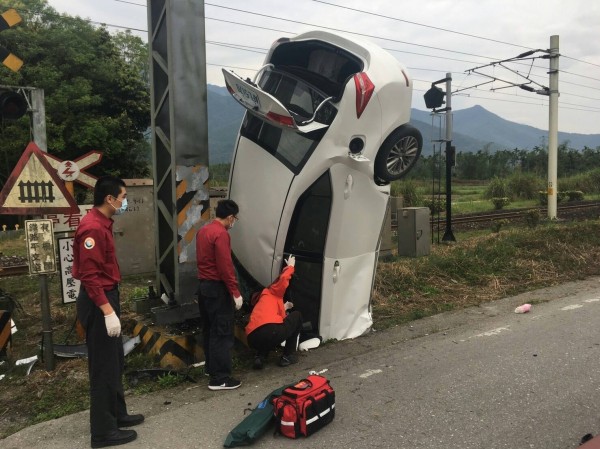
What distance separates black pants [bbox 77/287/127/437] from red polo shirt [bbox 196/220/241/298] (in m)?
1.14

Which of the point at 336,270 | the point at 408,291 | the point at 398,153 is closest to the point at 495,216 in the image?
the point at 408,291

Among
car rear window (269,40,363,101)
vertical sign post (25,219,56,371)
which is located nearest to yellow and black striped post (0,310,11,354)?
vertical sign post (25,219,56,371)

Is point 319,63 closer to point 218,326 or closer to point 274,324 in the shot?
point 274,324

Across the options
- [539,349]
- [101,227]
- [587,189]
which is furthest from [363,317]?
[587,189]

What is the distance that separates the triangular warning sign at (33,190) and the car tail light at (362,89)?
3.10 meters

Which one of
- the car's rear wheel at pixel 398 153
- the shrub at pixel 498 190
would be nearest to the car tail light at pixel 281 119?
the car's rear wheel at pixel 398 153

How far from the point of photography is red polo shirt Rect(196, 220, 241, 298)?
4.52m

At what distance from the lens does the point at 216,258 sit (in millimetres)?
4539

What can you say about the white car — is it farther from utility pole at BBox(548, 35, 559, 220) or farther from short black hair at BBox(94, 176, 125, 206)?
utility pole at BBox(548, 35, 559, 220)

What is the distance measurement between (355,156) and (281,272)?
1.50m

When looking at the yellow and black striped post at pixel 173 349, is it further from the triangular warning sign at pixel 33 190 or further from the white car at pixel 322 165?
the triangular warning sign at pixel 33 190

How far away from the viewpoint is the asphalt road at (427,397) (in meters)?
Answer: 3.62

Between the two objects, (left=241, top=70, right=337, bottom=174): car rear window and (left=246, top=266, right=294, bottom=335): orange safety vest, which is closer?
(left=246, top=266, right=294, bottom=335): orange safety vest

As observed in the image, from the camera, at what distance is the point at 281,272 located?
5.46 m
